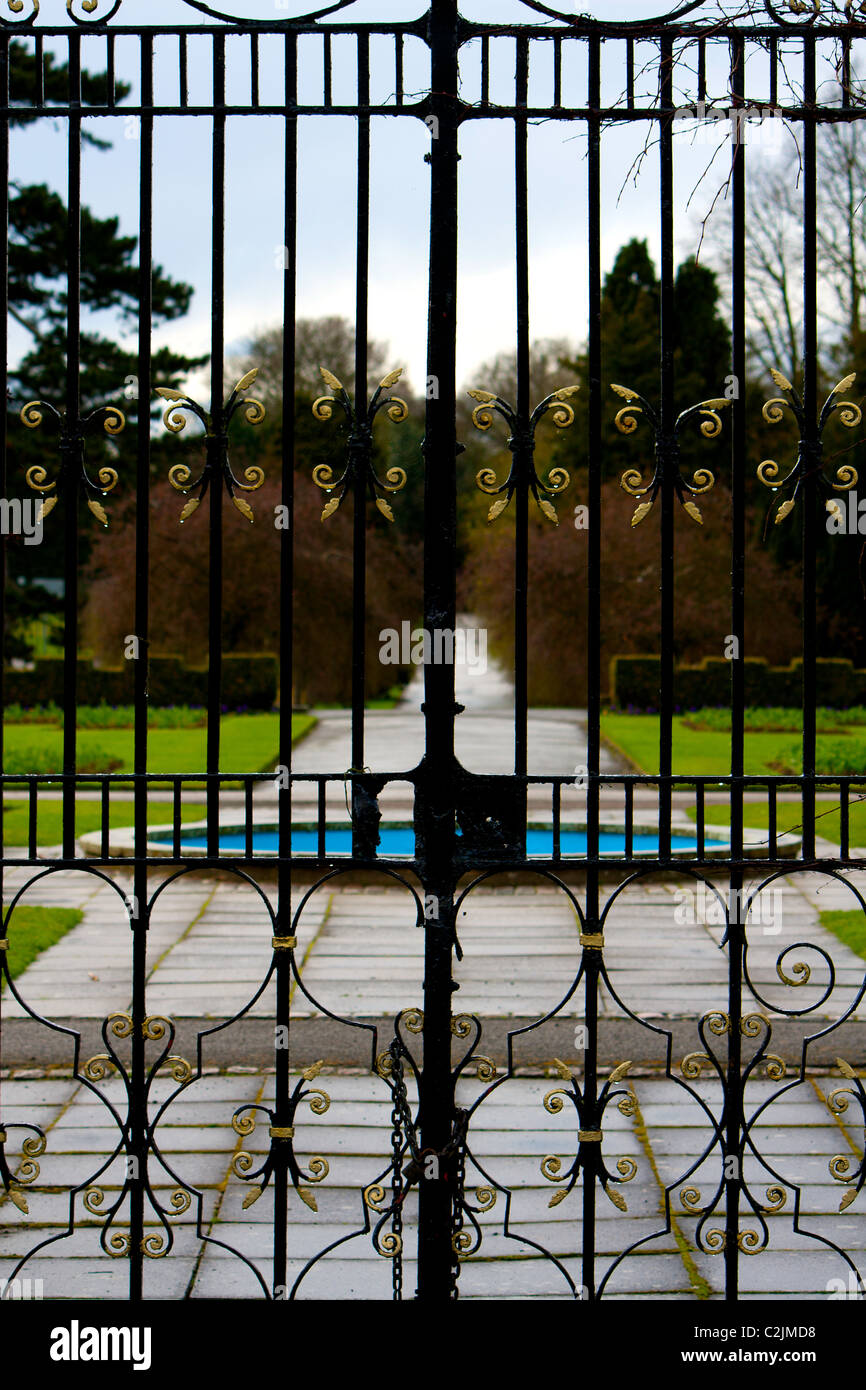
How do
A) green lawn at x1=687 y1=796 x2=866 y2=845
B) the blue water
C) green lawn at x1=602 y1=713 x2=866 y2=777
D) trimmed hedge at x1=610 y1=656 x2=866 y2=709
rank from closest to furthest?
the blue water
green lawn at x1=687 y1=796 x2=866 y2=845
green lawn at x1=602 y1=713 x2=866 y2=777
trimmed hedge at x1=610 y1=656 x2=866 y2=709

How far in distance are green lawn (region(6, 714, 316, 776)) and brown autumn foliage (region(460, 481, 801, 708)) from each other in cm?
499

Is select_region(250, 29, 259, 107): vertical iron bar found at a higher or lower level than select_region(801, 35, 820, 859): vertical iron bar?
higher

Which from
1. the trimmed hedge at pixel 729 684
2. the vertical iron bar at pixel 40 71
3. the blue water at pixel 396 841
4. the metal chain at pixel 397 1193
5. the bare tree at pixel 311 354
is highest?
the bare tree at pixel 311 354

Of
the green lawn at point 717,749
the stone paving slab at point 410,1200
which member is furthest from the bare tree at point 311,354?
the stone paving slab at point 410,1200

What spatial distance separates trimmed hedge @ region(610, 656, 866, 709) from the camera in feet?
68.8

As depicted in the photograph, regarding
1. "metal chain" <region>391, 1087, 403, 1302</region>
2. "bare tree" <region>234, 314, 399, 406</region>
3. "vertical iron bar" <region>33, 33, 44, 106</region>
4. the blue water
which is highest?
"bare tree" <region>234, 314, 399, 406</region>

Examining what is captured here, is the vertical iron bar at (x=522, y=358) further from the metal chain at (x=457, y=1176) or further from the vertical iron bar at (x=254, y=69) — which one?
the metal chain at (x=457, y=1176)

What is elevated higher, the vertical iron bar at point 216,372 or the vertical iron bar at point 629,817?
the vertical iron bar at point 216,372


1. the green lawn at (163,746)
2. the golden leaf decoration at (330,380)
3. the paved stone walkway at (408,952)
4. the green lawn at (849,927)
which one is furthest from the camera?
the green lawn at (163,746)

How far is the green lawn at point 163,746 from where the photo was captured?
12.8 metres

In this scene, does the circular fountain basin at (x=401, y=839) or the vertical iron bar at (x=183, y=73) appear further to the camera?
the circular fountain basin at (x=401, y=839)

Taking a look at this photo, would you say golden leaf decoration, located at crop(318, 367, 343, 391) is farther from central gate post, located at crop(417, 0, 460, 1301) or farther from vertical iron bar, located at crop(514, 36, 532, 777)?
vertical iron bar, located at crop(514, 36, 532, 777)

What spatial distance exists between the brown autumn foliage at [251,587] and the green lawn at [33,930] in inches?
592

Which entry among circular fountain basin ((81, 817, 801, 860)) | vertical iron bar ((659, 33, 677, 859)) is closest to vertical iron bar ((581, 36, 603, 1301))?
vertical iron bar ((659, 33, 677, 859))
